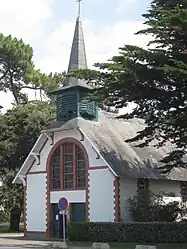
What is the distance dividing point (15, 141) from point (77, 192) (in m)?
11.3

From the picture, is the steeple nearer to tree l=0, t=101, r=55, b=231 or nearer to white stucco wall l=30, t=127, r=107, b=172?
white stucco wall l=30, t=127, r=107, b=172

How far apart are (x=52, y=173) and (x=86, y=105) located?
5188 mm

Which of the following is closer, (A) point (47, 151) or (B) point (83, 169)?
(B) point (83, 169)

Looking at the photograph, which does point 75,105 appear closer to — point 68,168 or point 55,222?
point 68,168

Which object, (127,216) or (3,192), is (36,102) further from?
(127,216)

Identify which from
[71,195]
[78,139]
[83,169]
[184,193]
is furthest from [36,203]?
[184,193]

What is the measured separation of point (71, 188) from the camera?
35000 millimetres

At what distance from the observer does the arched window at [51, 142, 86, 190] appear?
34.8 metres

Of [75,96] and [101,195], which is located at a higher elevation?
[75,96]

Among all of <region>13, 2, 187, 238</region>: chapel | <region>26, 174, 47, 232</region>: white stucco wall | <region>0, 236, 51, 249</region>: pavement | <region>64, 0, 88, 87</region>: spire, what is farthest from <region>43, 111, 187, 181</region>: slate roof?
<region>0, 236, 51, 249</region>: pavement

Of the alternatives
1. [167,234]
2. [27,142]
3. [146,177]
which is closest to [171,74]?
[167,234]

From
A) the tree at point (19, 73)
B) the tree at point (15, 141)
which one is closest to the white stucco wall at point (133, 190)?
the tree at point (15, 141)

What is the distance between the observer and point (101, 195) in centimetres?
3325

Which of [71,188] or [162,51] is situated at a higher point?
[162,51]
